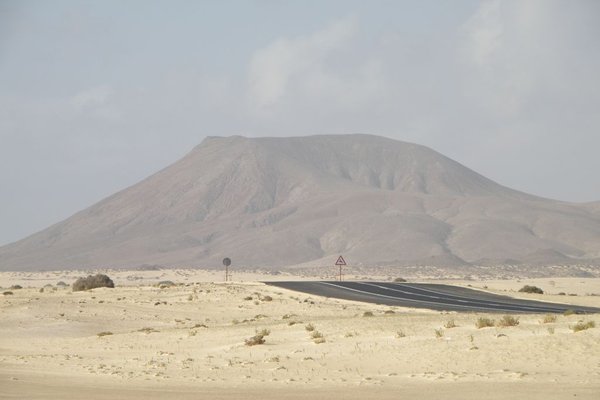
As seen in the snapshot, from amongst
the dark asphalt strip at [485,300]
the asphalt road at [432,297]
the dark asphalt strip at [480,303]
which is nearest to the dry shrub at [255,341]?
the asphalt road at [432,297]

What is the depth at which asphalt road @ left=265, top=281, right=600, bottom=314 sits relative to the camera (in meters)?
42.0

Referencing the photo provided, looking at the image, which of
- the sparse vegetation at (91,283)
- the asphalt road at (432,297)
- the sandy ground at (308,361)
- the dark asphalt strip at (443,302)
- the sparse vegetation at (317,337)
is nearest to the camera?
the sandy ground at (308,361)

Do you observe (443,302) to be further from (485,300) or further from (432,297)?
(432,297)

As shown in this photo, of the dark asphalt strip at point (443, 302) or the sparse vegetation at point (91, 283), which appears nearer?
the dark asphalt strip at point (443, 302)

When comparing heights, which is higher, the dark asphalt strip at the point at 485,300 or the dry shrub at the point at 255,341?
the dark asphalt strip at the point at 485,300

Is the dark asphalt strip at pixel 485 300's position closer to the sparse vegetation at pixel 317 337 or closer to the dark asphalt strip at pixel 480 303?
the dark asphalt strip at pixel 480 303

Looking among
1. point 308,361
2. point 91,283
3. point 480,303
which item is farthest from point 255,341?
point 91,283

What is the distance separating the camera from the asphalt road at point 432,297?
4203 centimetres

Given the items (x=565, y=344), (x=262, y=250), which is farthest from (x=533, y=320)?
(x=262, y=250)

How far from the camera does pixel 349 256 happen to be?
561 ft

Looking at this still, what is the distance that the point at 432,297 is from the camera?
168ft

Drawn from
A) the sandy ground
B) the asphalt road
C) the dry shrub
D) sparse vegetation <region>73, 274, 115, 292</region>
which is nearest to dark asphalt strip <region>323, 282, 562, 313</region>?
the asphalt road

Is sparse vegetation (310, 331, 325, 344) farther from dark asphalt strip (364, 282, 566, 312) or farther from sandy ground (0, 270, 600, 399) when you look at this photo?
dark asphalt strip (364, 282, 566, 312)

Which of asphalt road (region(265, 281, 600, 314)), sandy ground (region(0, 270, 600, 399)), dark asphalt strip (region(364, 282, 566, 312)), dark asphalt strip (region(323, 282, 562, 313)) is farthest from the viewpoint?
dark asphalt strip (region(364, 282, 566, 312))
